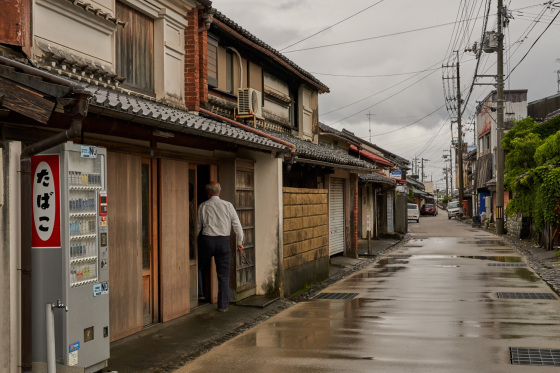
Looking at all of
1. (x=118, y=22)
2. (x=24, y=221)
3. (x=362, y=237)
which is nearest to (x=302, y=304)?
(x=118, y=22)

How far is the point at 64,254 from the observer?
550cm

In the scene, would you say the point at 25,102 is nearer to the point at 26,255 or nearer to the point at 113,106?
the point at 113,106

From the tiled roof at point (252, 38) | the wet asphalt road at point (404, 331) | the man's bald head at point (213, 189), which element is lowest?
the wet asphalt road at point (404, 331)

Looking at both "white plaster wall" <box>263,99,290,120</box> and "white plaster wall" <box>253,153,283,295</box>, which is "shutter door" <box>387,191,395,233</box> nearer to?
"white plaster wall" <box>263,99,290,120</box>

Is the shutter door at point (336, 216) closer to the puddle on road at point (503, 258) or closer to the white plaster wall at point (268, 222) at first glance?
the puddle on road at point (503, 258)

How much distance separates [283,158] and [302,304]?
282cm

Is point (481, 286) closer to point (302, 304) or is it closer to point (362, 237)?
point (302, 304)

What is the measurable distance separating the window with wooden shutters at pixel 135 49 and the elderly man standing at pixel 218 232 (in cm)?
206

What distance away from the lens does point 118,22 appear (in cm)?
916

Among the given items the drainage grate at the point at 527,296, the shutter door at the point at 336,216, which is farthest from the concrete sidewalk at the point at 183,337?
the shutter door at the point at 336,216

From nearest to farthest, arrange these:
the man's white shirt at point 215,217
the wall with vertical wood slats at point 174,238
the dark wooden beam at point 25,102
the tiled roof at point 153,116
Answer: the dark wooden beam at point 25,102, the tiled roof at point 153,116, the wall with vertical wood slats at point 174,238, the man's white shirt at point 215,217

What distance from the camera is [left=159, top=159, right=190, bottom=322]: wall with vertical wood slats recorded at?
8.91m

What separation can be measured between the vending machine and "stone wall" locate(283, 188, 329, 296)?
6638 mm

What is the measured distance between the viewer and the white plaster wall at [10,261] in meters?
5.32
